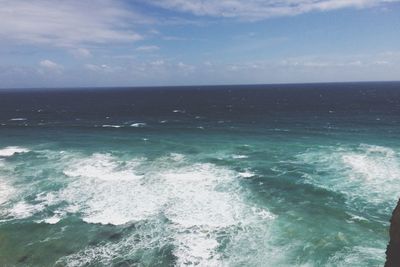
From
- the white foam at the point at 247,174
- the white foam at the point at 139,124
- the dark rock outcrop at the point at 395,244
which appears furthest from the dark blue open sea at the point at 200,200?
the white foam at the point at 139,124

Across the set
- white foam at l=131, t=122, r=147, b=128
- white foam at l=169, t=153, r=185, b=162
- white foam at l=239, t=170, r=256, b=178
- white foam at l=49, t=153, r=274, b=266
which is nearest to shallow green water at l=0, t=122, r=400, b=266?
white foam at l=49, t=153, r=274, b=266

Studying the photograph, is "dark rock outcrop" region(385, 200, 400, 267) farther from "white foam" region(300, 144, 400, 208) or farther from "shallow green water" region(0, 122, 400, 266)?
"white foam" region(300, 144, 400, 208)

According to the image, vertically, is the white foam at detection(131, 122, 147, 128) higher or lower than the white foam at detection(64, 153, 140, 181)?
higher

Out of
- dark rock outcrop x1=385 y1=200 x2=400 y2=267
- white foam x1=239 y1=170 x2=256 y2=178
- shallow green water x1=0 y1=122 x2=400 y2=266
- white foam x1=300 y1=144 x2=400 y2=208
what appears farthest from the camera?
white foam x1=239 y1=170 x2=256 y2=178

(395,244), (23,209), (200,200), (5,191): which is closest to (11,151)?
(5,191)

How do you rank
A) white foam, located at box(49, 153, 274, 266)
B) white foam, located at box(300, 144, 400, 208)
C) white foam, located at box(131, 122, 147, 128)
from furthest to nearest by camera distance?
white foam, located at box(131, 122, 147, 128) < white foam, located at box(300, 144, 400, 208) < white foam, located at box(49, 153, 274, 266)

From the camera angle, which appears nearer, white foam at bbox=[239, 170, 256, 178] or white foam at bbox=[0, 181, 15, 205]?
white foam at bbox=[0, 181, 15, 205]

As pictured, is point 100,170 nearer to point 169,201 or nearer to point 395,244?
point 169,201

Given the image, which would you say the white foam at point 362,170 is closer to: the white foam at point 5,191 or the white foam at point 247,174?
the white foam at point 247,174
